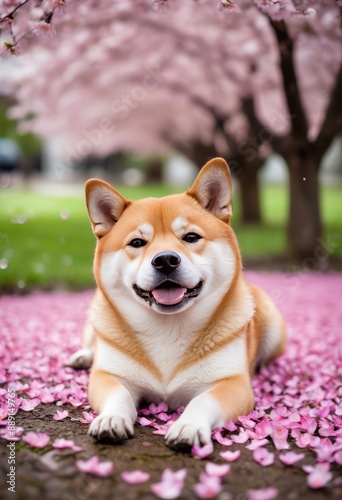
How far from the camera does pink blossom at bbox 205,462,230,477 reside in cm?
230

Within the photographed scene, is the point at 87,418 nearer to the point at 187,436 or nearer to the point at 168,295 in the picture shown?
the point at 187,436

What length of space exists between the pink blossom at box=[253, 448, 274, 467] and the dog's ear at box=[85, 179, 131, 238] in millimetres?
1492

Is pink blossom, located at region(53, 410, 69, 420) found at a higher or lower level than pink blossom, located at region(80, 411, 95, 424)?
higher

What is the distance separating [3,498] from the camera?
2104 mm

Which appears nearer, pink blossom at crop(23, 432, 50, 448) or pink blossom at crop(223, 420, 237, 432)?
pink blossom at crop(23, 432, 50, 448)

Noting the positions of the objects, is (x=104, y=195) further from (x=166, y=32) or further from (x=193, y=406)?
(x=166, y=32)

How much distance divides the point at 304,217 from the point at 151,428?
23.7 ft

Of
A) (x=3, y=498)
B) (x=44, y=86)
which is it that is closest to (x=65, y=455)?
(x=3, y=498)

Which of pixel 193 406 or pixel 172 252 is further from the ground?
pixel 172 252

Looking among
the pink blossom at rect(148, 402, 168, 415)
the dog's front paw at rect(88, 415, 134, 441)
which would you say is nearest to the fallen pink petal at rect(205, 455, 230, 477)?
the dog's front paw at rect(88, 415, 134, 441)

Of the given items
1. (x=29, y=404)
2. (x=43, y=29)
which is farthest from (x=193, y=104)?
(x=29, y=404)

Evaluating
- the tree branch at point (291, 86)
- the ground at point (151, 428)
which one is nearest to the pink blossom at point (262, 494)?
the ground at point (151, 428)

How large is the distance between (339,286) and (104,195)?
19.8 feet

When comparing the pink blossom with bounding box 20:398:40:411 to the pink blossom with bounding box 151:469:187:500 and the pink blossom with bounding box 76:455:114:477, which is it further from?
the pink blossom with bounding box 151:469:187:500
